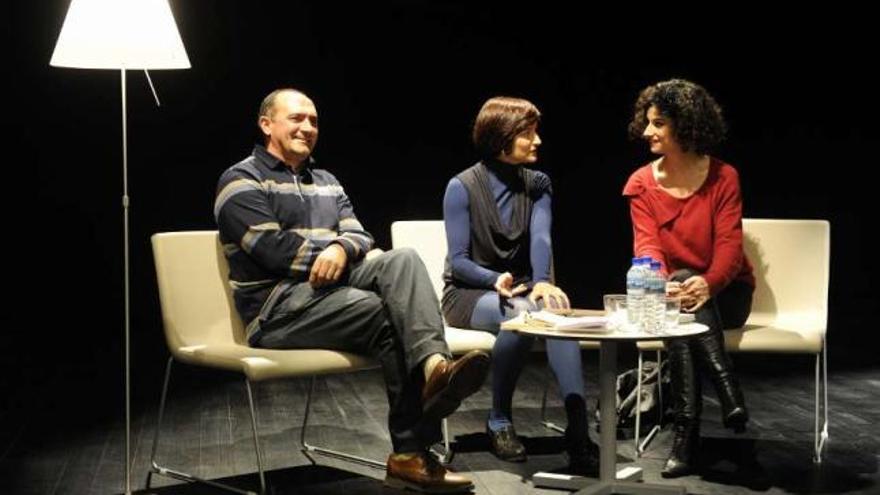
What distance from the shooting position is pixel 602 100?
21.8 feet

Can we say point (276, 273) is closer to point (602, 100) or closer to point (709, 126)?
point (709, 126)

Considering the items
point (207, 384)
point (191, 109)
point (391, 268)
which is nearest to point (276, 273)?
point (391, 268)

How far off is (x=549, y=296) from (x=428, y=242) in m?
0.61

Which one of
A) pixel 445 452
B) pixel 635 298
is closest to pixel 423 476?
pixel 445 452

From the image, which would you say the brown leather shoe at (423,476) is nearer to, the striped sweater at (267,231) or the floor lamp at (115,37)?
the striped sweater at (267,231)

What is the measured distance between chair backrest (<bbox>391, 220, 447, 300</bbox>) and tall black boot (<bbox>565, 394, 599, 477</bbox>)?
709 mm

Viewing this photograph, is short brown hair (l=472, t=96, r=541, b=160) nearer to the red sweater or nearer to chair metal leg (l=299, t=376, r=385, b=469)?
the red sweater

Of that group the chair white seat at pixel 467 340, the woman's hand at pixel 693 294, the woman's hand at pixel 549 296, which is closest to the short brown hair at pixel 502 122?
the woman's hand at pixel 549 296

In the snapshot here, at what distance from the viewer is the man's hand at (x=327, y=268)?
3.52m

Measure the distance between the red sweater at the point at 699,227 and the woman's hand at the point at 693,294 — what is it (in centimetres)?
17

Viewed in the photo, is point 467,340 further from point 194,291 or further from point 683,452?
point 194,291

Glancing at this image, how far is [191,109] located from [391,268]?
2771 mm

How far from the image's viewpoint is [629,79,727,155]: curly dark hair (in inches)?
158

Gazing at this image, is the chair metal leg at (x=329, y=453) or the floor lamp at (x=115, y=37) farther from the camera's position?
the chair metal leg at (x=329, y=453)
